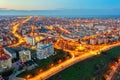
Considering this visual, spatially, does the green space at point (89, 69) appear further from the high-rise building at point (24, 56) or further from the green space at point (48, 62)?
the high-rise building at point (24, 56)

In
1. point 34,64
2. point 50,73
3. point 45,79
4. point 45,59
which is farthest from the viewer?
point 45,59

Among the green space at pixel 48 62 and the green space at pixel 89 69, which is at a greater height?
the green space at pixel 48 62

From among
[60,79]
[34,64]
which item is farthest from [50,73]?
[34,64]

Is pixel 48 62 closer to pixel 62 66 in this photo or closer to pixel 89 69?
pixel 62 66

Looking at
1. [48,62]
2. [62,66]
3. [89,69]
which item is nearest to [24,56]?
[48,62]

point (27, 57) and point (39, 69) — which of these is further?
point (27, 57)

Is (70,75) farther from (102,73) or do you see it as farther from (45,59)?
(45,59)

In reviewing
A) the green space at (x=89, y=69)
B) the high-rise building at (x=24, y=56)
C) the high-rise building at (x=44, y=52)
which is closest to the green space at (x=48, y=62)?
the high-rise building at (x=44, y=52)
